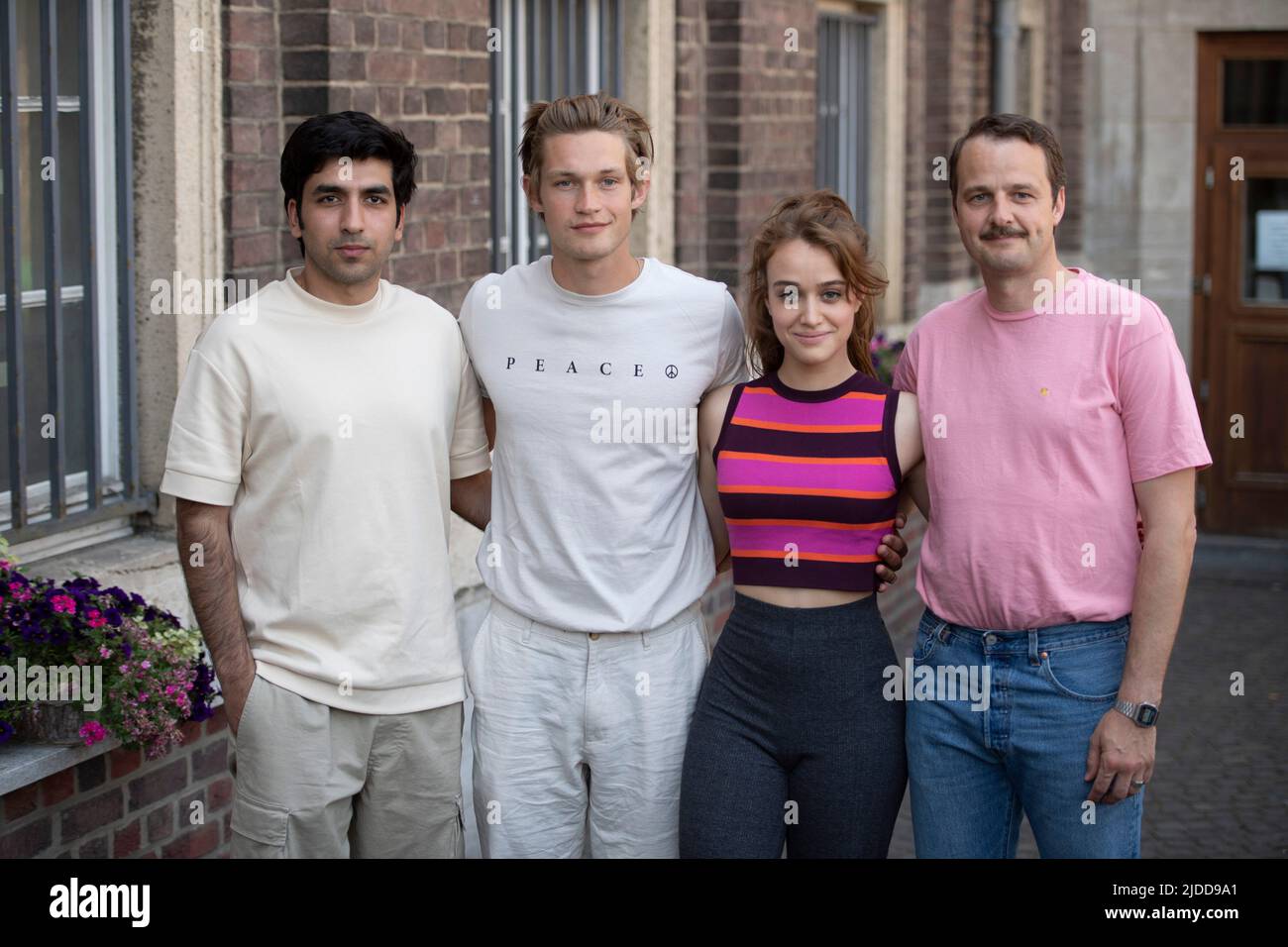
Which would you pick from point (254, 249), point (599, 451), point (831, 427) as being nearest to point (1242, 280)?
point (254, 249)

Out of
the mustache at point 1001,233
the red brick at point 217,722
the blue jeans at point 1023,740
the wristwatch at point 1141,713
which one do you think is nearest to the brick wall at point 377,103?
the red brick at point 217,722

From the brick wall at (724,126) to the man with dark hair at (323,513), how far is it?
4.15 metres

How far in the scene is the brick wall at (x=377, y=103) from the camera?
194 inches

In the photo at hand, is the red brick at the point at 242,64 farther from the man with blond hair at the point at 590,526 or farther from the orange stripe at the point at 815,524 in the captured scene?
the orange stripe at the point at 815,524

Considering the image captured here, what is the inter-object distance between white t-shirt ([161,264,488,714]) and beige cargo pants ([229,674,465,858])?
5 cm

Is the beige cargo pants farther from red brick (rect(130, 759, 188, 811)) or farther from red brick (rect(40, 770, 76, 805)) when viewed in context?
red brick (rect(130, 759, 188, 811))

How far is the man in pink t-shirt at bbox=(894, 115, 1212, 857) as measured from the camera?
3.23 metres

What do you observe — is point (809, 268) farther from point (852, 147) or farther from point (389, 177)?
point (852, 147)

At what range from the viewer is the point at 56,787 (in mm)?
4180

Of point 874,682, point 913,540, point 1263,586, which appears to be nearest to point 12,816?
point 874,682

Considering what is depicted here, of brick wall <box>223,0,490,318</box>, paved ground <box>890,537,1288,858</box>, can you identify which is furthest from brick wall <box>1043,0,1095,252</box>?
brick wall <box>223,0,490,318</box>

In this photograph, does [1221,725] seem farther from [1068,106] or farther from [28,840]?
[1068,106]

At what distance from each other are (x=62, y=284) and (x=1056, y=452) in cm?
265

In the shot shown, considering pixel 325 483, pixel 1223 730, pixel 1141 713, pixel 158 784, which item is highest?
pixel 325 483
